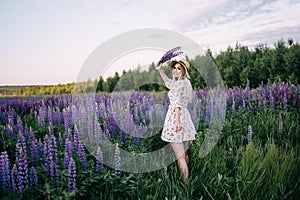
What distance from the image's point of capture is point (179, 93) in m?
3.32

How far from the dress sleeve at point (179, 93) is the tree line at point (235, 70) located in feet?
18.7

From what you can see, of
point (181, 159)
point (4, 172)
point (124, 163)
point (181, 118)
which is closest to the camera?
point (4, 172)

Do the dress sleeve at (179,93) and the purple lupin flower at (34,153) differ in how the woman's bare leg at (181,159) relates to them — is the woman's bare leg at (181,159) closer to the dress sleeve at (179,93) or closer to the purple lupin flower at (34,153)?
the dress sleeve at (179,93)

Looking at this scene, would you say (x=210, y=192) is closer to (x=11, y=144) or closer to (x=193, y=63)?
(x=11, y=144)

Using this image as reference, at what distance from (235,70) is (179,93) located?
9.11 m

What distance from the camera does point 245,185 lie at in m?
2.91

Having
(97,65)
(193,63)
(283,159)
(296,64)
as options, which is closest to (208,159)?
(283,159)

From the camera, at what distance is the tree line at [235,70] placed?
10039 mm

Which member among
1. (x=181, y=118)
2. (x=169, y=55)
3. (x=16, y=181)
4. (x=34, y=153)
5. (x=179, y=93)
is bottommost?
(x=16, y=181)

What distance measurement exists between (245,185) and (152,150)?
1327 mm

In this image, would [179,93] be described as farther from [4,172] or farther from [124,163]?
[4,172]

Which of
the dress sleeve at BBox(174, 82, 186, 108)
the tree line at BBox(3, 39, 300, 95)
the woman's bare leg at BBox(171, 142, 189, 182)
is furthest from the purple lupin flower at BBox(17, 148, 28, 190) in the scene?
the tree line at BBox(3, 39, 300, 95)

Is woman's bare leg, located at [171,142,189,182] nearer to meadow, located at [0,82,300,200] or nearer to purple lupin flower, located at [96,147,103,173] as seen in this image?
meadow, located at [0,82,300,200]

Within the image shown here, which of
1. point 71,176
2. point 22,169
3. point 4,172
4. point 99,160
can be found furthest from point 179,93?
point 4,172
